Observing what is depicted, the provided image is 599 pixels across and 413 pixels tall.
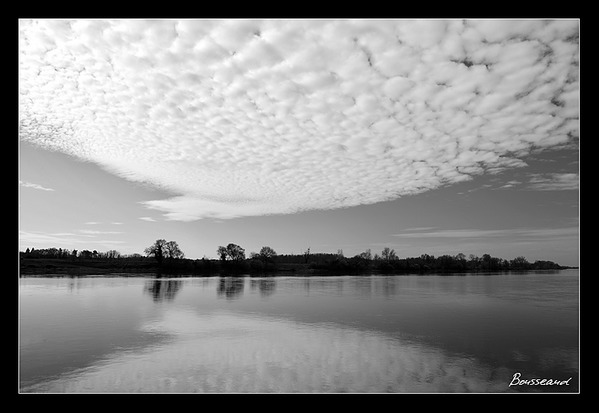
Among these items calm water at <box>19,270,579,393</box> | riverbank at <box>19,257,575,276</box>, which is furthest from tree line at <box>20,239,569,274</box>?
calm water at <box>19,270,579,393</box>

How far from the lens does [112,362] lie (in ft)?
37.6

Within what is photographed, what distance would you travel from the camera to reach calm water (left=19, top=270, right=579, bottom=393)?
32.4ft

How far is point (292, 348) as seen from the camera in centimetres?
1313

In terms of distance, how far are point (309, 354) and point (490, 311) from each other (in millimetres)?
14772

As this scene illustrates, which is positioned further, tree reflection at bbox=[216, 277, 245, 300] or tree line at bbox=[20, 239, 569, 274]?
tree line at bbox=[20, 239, 569, 274]

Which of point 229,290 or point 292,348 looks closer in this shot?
point 292,348

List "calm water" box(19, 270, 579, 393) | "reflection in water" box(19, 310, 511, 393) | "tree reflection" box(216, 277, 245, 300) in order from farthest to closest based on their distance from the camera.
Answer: "tree reflection" box(216, 277, 245, 300), "calm water" box(19, 270, 579, 393), "reflection in water" box(19, 310, 511, 393)

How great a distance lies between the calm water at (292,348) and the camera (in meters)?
9.89
